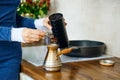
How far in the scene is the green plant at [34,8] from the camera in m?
2.03

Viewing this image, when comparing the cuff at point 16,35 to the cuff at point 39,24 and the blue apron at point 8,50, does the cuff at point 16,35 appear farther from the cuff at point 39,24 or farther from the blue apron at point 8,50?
the cuff at point 39,24

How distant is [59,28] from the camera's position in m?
1.27

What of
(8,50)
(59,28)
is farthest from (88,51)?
(8,50)

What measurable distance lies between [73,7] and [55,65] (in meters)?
0.74

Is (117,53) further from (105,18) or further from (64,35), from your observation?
(64,35)

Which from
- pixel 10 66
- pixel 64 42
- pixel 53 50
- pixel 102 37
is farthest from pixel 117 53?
pixel 10 66

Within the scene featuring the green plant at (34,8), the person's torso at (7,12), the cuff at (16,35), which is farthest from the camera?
the green plant at (34,8)

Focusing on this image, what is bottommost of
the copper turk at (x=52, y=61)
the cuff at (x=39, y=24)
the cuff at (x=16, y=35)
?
the copper turk at (x=52, y=61)

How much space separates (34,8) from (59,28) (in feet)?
2.69

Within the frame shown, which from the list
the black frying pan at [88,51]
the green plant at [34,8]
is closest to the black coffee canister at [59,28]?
the black frying pan at [88,51]

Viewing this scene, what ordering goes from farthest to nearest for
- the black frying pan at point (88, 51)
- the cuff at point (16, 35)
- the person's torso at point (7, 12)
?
the black frying pan at point (88, 51)
the person's torso at point (7, 12)
the cuff at point (16, 35)

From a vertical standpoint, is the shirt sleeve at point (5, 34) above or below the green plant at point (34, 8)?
below

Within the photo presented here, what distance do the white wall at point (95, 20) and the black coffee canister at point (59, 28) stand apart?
0.90 ft

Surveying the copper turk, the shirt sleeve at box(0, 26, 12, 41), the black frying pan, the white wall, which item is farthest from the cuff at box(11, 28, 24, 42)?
the white wall
